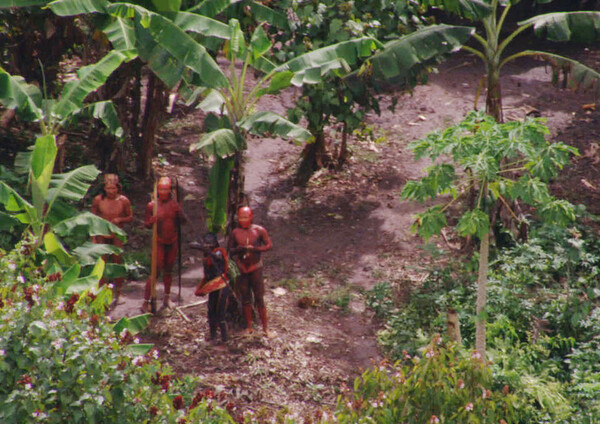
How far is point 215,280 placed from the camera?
8688mm

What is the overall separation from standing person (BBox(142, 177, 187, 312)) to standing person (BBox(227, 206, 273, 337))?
983 millimetres

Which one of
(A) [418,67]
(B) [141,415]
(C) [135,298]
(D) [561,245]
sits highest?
(A) [418,67]

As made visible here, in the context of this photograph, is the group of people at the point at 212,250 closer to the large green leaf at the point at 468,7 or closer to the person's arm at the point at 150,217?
the person's arm at the point at 150,217

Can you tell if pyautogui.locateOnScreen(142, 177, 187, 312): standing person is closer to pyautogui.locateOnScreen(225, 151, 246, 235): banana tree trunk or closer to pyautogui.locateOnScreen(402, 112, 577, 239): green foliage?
pyautogui.locateOnScreen(225, 151, 246, 235): banana tree trunk

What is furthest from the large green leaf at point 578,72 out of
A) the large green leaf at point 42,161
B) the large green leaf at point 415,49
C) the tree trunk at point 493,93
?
the large green leaf at point 42,161

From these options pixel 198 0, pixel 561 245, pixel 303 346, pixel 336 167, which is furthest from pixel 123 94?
pixel 561 245

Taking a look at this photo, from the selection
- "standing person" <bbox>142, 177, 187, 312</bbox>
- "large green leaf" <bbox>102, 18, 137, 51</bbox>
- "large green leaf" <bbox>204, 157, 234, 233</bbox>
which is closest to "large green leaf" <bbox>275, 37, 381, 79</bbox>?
"large green leaf" <bbox>204, 157, 234, 233</bbox>

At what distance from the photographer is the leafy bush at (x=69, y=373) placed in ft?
Result: 16.9

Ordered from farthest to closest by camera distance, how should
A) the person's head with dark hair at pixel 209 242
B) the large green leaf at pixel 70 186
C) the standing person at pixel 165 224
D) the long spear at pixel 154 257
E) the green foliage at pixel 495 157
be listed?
the standing person at pixel 165 224, the long spear at pixel 154 257, the person's head with dark hair at pixel 209 242, the large green leaf at pixel 70 186, the green foliage at pixel 495 157

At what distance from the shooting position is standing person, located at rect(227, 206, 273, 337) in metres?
8.68

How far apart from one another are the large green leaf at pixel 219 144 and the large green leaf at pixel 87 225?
4.19 ft

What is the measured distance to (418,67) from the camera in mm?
10047

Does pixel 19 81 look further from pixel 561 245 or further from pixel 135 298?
pixel 561 245

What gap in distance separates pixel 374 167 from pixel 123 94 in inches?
186
